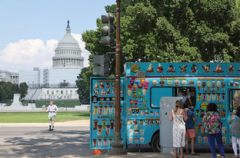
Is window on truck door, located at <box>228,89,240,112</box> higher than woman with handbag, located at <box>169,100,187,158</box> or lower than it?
higher

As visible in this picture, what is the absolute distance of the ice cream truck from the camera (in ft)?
41.7

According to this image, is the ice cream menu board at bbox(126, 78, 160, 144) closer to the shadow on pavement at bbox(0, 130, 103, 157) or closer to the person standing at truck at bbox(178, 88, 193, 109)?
the person standing at truck at bbox(178, 88, 193, 109)

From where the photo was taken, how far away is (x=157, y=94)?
12.8 meters

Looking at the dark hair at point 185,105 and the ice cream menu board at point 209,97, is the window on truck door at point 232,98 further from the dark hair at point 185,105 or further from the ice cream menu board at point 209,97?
the dark hair at point 185,105

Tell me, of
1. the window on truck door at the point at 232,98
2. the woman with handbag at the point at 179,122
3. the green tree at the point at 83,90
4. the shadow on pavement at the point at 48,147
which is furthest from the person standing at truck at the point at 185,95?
the green tree at the point at 83,90

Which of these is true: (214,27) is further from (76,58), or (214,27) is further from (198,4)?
(76,58)

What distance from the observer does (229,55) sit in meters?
25.3

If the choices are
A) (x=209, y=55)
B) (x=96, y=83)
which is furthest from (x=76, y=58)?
(x=96, y=83)

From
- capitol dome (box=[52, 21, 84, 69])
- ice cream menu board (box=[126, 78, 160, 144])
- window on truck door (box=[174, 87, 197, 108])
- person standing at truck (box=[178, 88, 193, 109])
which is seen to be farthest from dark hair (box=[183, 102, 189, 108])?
capitol dome (box=[52, 21, 84, 69])

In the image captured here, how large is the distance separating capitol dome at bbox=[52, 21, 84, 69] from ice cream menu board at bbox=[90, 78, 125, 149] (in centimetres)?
18096

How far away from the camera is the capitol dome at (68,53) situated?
192625 millimetres

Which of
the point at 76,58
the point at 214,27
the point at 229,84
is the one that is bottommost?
the point at 229,84

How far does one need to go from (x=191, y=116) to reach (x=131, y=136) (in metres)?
2.14

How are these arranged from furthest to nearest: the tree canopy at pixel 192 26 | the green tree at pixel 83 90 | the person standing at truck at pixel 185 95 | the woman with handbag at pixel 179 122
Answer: the green tree at pixel 83 90 → the tree canopy at pixel 192 26 → the person standing at truck at pixel 185 95 → the woman with handbag at pixel 179 122
